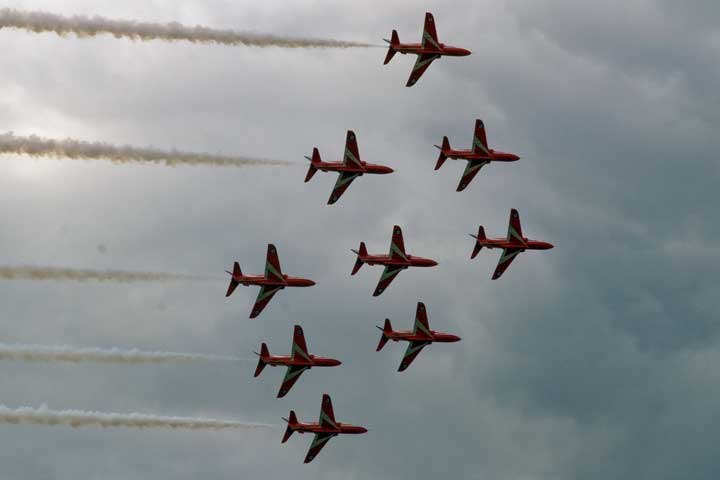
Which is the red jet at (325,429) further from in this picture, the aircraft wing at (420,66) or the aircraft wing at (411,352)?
the aircraft wing at (420,66)

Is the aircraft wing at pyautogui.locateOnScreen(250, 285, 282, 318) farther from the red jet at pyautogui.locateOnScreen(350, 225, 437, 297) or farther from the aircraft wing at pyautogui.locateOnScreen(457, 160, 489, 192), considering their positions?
the aircraft wing at pyautogui.locateOnScreen(457, 160, 489, 192)

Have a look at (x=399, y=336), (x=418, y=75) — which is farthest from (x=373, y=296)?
(x=418, y=75)

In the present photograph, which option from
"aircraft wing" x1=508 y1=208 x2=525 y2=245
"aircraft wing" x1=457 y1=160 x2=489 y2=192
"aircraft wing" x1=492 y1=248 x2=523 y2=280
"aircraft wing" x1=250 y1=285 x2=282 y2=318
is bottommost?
"aircraft wing" x1=250 y1=285 x2=282 y2=318

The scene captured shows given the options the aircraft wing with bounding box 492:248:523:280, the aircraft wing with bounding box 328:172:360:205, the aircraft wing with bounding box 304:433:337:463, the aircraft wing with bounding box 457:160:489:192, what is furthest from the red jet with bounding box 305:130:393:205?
the aircraft wing with bounding box 304:433:337:463

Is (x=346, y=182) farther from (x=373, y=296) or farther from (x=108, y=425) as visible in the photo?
(x=108, y=425)

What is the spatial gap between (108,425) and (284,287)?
23654 millimetres

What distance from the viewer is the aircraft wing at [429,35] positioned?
132 metres

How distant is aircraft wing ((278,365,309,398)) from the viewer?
140m

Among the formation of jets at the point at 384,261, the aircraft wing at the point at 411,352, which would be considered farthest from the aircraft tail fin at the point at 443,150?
the aircraft wing at the point at 411,352

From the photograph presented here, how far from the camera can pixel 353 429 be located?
470 feet

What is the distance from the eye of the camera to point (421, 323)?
14438 centimetres

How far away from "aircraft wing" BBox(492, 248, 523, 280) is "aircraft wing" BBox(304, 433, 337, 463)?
1842 centimetres

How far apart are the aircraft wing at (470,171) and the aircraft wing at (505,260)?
7.16 meters

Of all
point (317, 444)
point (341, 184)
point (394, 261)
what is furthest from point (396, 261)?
point (317, 444)
